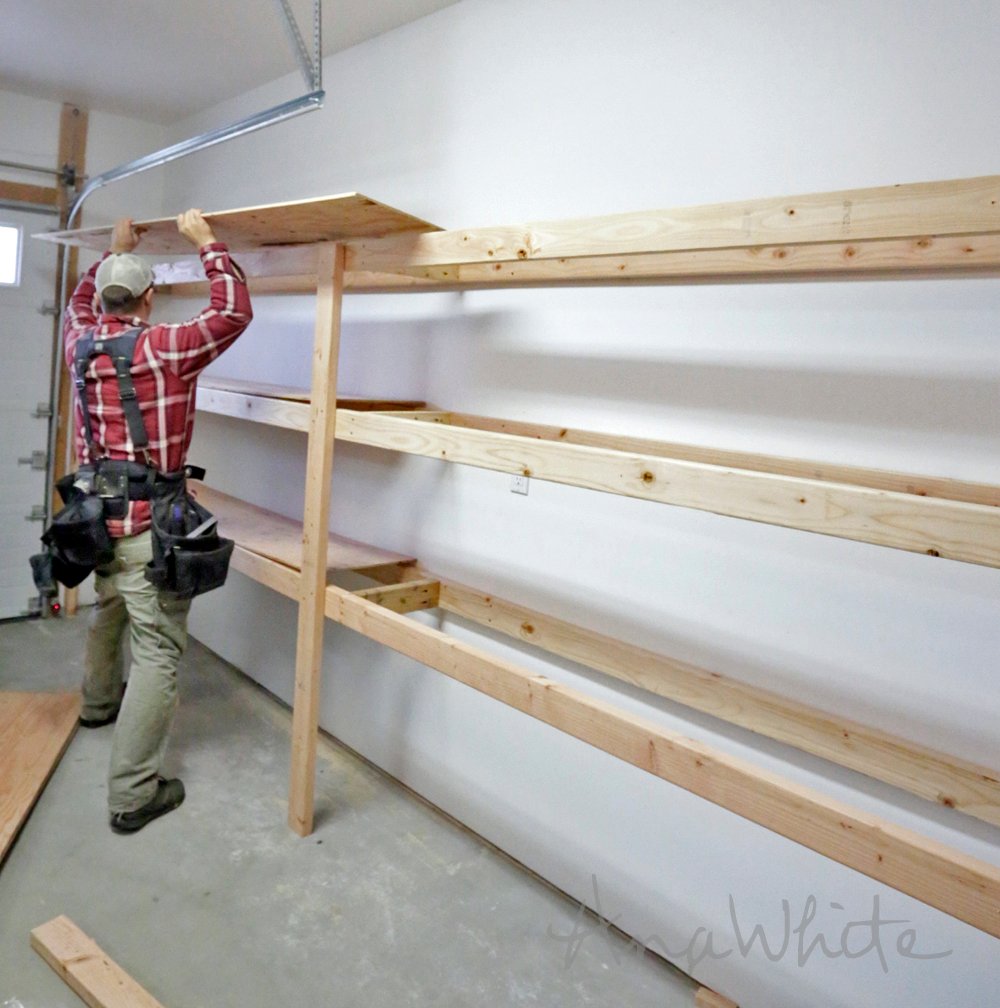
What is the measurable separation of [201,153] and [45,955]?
3788mm

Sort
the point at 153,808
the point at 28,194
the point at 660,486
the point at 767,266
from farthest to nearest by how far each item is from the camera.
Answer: the point at 28,194 < the point at 153,808 < the point at 767,266 < the point at 660,486

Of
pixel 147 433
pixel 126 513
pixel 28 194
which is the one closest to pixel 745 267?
pixel 147 433

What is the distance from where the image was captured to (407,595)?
260 cm

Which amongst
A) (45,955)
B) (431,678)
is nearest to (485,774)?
(431,678)

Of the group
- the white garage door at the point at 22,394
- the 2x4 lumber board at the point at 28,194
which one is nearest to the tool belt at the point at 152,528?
the white garage door at the point at 22,394

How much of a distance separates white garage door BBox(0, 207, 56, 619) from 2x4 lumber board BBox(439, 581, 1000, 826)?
123 inches

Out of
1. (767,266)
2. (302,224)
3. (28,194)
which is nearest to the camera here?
(767,266)

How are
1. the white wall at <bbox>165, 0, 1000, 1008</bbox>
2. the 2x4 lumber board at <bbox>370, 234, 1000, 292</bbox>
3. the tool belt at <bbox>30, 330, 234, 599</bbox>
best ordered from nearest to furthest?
the 2x4 lumber board at <bbox>370, 234, 1000, 292</bbox>
the white wall at <bbox>165, 0, 1000, 1008</bbox>
the tool belt at <bbox>30, 330, 234, 599</bbox>

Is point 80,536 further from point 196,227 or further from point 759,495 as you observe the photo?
point 759,495

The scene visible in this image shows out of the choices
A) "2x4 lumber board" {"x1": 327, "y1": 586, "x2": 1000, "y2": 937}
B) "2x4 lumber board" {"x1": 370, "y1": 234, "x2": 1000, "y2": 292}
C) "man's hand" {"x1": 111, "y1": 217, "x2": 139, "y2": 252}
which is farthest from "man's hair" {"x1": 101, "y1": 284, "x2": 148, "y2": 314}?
"2x4 lumber board" {"x1": 327, "y1": 586, "x2": 1000, "y2": 937}

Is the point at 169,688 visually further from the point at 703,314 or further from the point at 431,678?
the point at 703,314

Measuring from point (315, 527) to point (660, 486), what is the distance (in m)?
1.31

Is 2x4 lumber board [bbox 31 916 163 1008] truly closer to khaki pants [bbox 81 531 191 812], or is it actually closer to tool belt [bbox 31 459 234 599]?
khaki pants [bbox 81 531 191 812]

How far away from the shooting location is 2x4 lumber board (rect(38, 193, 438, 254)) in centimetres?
200
